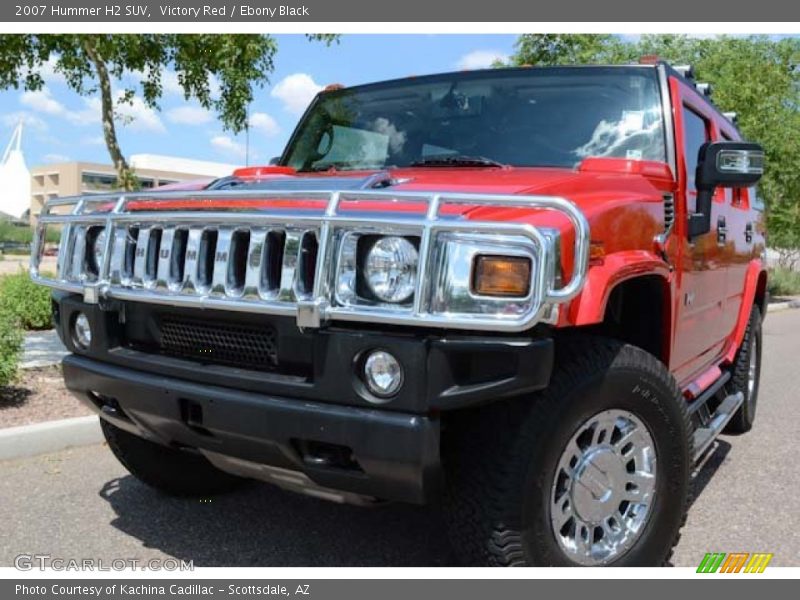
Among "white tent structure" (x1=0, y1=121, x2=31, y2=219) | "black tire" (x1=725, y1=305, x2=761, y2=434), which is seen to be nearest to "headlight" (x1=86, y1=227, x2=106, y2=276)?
"black tire" (x1=725, y1=305, x2=761, y2=434)

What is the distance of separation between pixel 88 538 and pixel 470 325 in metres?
2.19

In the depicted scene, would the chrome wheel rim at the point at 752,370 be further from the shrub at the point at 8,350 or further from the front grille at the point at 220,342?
the shrub at the point at 8,350

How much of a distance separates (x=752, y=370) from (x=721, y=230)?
6.70ft

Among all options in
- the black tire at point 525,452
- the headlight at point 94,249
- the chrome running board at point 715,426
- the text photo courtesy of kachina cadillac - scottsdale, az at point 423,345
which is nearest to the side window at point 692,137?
the text photo courtesy of kachina cadillac - scottsdale, az at point 423,345

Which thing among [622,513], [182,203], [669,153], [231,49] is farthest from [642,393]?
[231,49]

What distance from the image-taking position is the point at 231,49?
6.41 meters

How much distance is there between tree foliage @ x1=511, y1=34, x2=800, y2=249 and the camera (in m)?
11.9

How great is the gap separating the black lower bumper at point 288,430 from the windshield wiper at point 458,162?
133 centimetres

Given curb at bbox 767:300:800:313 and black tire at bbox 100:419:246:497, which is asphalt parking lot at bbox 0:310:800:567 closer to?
black tire at bbox 100:419:246:497

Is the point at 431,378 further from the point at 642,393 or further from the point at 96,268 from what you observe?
the point at 96,268

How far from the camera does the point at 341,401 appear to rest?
241cm

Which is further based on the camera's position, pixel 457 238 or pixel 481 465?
pixel 481 465

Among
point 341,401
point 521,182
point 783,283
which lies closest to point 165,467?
point 341,401

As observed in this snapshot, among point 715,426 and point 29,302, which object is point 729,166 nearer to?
point 715,426
